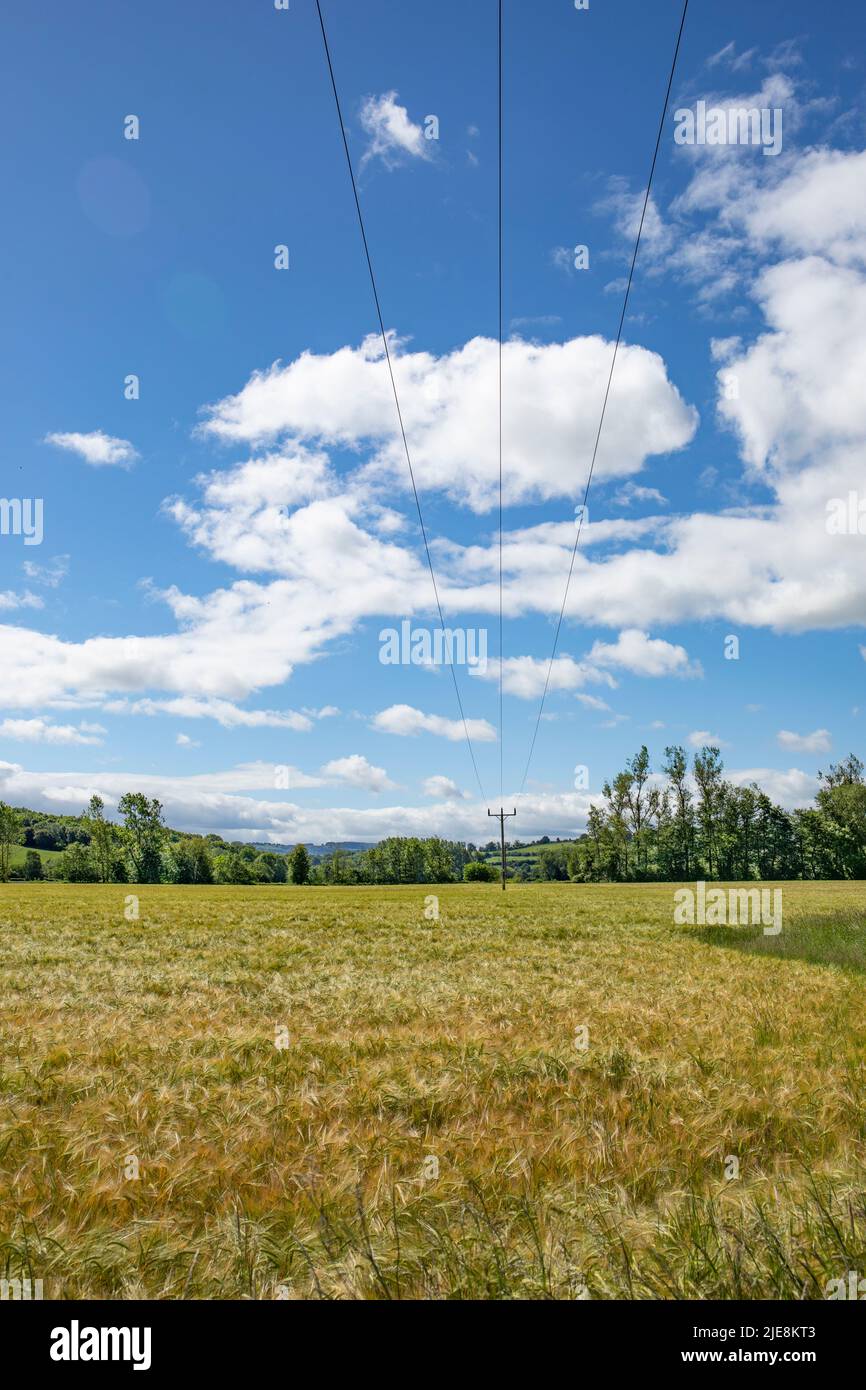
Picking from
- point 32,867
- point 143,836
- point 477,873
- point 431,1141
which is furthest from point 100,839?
point 431,1141

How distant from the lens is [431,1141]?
4.84 metres

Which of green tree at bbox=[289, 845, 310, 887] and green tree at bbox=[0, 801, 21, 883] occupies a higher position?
green tree at bbox=[0, 801, 21, 883]

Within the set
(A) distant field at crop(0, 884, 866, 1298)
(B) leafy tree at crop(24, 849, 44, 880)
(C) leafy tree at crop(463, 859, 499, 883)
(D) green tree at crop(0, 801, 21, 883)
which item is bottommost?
(C) leafy tree at crop(463, 859, 499, 883)

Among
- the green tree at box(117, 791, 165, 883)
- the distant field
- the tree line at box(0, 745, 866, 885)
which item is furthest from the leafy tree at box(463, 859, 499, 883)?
the distant field

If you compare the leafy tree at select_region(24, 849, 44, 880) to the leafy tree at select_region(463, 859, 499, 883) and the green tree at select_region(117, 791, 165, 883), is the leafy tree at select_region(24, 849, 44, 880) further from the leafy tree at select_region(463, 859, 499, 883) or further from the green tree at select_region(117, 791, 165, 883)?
the leafy tree at select_region(463, 859, 499, 883)

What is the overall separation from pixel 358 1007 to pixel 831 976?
913 cm

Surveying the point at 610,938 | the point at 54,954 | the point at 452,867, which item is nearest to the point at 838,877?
the point at 452,867

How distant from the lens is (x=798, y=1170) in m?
4.55

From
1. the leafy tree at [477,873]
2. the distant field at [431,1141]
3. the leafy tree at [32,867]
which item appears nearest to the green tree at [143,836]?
the leafy tree at [32,867]

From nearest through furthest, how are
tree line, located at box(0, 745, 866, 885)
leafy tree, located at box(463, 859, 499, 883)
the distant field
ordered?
the distant field
tree line, located at box(0, 745, 866, 885)
leafy tree, located at box(463, 859, 499, 883)

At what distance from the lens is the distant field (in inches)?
127

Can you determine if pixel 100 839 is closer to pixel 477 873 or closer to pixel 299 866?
pixel 299 866

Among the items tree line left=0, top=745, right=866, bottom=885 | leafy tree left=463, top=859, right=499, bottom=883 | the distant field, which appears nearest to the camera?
the distant field
